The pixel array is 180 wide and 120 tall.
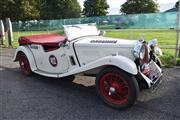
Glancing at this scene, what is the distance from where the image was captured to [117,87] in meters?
4.98

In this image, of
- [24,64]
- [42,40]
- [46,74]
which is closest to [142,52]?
[46,74]

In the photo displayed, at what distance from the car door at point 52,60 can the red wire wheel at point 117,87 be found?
119cm

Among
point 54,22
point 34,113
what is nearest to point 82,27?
point 34,113

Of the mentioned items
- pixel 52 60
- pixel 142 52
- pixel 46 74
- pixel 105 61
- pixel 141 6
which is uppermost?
pixel 141 6

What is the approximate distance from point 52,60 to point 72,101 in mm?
1386

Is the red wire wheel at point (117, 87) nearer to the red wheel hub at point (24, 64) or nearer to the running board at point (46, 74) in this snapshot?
the running board at point (46, 74)

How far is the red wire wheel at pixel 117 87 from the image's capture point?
4695 mm

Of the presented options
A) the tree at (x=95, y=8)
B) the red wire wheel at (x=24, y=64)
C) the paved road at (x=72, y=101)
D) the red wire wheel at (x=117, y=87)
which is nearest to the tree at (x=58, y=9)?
the tree at (x=95, y=8)

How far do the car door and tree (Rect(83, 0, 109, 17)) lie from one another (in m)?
69.5

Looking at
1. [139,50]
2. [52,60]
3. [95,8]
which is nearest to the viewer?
[139,50]

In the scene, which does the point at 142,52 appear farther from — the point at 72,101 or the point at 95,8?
the point at 95,8

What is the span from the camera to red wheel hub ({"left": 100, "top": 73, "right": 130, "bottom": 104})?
4.89 m

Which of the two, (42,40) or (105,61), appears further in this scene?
(42,40)

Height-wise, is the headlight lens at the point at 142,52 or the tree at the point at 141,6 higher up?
the tree at the point at 141,6
